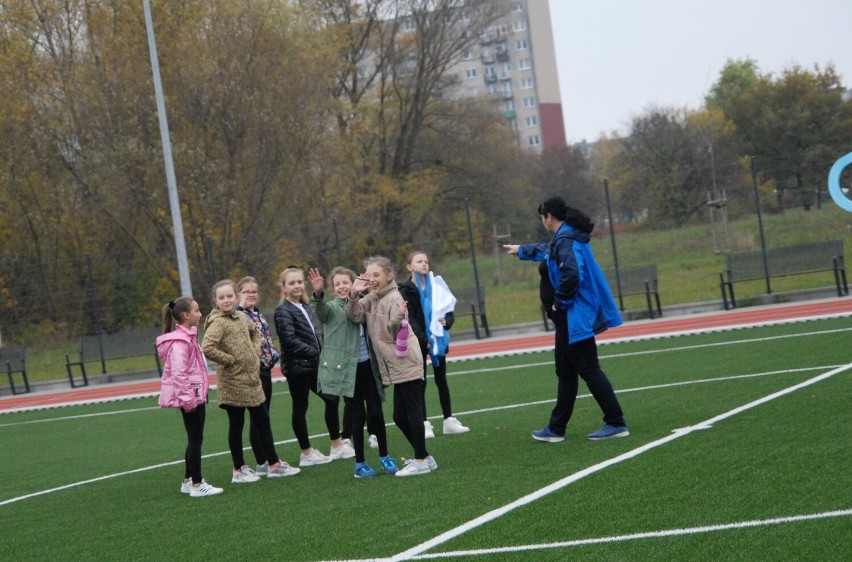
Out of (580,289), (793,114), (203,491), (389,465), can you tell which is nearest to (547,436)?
(580,289)

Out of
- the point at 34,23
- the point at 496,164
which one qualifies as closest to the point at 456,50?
the point at 496,164

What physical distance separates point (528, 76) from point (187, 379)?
113492 mm

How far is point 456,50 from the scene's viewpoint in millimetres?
43781

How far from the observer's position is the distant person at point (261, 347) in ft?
30.9

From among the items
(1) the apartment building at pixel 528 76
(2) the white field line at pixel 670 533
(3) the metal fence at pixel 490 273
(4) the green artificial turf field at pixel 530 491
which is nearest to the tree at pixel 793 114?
(3) the metal fence at pixel 490 273

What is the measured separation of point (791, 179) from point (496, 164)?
2448 cm

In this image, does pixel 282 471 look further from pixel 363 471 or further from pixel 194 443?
pixel 363 471

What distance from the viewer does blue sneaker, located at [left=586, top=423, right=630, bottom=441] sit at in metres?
8.77

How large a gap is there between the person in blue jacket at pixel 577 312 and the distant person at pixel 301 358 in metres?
1.83

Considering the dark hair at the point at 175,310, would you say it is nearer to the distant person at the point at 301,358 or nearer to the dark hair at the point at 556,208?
the distant person at the point at 301,358

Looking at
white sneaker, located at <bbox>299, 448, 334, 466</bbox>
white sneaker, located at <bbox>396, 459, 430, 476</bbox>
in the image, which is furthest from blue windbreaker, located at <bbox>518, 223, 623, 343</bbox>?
white sneaker, located at <bbox>299, 448, 334, 466</bbox>

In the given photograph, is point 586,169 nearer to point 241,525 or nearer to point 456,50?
point 456,50

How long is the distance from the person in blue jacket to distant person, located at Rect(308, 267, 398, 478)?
1.36 m

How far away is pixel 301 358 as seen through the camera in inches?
384
